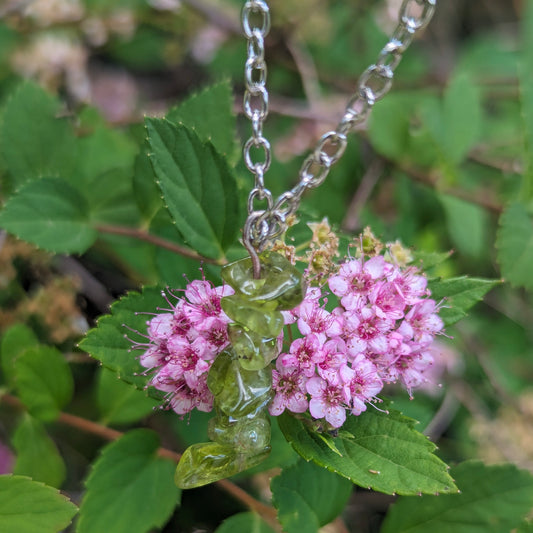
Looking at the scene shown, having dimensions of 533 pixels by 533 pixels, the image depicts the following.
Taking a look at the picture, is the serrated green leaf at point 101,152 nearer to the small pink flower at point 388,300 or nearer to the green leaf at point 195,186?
the green leaf at point 195,186

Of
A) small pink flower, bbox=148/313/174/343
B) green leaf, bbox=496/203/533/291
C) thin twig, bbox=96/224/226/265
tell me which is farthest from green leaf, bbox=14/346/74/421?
green leaf, bbox=496/203/533/291

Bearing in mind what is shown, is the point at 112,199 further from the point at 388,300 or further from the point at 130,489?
the point at 388,300

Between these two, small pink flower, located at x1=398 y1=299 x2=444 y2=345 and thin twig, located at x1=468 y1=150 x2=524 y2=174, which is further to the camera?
thin twig, located at x1=468 y1=150 x2=524 y2=174

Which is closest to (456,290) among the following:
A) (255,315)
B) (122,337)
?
(255,315)

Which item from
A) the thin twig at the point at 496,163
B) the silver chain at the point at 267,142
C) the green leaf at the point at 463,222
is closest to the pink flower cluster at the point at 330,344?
the silver chain at the point at 267,142

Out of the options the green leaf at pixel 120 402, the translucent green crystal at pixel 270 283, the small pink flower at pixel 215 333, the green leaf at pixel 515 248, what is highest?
the green leaf at pixel 515 248

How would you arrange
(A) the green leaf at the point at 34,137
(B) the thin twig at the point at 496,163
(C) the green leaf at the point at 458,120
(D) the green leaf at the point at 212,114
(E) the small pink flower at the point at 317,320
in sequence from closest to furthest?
(E) the small pink flower at the point at 317,320 < (D) the green leaf at the point at 212,114 < (A) the green leaf at the point at 34,137 < (C) the green leaf at the point at 458,120 < (B) the thin twig at the point at 496,163

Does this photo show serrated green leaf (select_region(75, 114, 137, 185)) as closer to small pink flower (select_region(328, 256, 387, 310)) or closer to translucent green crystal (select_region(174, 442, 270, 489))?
small pink flower (select_region(328, 256, 387, 310))
